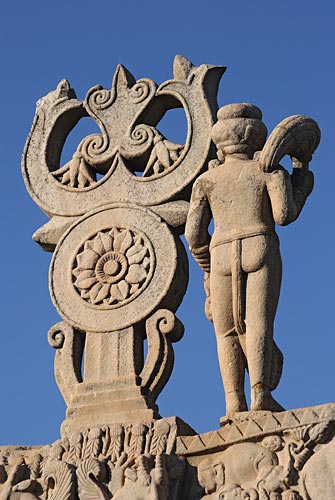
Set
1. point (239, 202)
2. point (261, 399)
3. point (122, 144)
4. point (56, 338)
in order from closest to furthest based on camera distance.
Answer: point (261, 399) → point (239, 202) → point (56, 338) → point (122, 144)

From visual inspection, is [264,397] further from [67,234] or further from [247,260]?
[67,234]

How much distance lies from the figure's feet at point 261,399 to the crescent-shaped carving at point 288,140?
174 cm

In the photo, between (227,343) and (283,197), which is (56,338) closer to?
(227,343)

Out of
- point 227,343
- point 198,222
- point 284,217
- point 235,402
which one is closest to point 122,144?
point 198,222

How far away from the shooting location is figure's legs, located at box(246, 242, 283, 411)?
15.4 metres

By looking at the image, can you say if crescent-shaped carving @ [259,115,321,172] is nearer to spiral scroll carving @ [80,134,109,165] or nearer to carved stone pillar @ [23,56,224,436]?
carved stone pillar @ [23,56,224,436]

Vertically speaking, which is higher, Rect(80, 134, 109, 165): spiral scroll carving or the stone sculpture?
Rect(80, 134, 109, 165): spiral scroll carving

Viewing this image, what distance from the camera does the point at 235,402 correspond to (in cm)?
1552

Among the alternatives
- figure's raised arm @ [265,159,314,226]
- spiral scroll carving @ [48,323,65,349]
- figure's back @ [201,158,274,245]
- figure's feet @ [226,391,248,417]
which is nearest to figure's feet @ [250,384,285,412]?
figure's feet @ [226,391,248,417]

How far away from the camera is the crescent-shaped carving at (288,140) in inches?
613

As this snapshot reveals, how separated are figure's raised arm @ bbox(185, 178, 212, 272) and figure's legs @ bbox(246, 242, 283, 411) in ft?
1.97

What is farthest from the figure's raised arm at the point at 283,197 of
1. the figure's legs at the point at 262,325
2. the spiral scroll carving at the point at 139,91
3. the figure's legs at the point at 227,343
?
the spiral scroll carving at the point at 139,91

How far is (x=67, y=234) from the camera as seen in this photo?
16812 millimetres

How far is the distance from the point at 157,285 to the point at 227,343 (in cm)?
96
